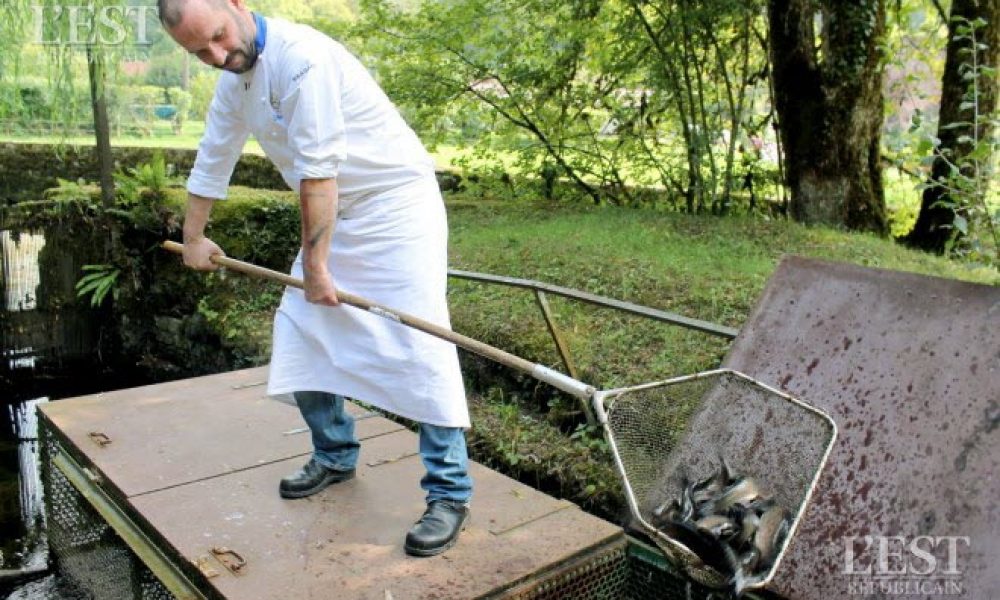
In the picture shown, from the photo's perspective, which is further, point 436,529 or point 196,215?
point 196,215

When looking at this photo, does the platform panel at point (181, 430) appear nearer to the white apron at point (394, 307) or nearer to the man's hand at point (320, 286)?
the white apron at point (394, 307)

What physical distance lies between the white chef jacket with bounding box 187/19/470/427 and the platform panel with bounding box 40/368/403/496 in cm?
77

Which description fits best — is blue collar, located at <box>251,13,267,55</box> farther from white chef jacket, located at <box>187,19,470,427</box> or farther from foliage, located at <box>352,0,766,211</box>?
foliage, located at <box>352,0,766,211</box>

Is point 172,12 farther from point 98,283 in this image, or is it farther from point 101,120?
point 98,283

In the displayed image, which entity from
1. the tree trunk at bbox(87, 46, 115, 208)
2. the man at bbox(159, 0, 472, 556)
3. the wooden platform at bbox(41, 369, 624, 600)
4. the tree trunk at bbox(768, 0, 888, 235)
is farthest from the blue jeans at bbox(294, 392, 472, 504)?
the tree trunk at bbox(768, 0, 888, 235)

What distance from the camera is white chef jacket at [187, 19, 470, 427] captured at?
2736 mm

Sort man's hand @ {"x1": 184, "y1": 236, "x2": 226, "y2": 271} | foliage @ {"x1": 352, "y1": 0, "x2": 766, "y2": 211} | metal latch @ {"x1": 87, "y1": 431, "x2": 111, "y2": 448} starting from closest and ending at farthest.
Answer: man's hand @ {"x1": 184, "y1": 236, "x2": 226, "y2": 271} → metal latch @ {"x1": 87, "y1": 431, "x2": 111, "y2": 448} → foliage @ {"x1": 352, "y1": 0, "x2": 766, "y2": 211}

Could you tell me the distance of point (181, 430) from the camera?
387 cm

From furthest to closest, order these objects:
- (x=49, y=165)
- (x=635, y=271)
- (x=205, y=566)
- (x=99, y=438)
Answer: (x=49, y=165) < (x=635, y=271) < (x=99, y=438) < (x=205, y=566)

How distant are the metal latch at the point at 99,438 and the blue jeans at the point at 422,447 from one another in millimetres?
1070

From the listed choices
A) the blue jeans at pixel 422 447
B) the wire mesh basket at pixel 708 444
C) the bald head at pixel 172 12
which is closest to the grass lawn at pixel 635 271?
the wire mesh basket at pixel 708 444

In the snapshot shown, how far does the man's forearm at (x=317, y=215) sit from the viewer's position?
2.58 metres

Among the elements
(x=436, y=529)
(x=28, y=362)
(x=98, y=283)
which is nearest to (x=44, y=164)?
(x=28, y=362)

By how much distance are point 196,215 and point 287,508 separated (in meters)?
1.16
